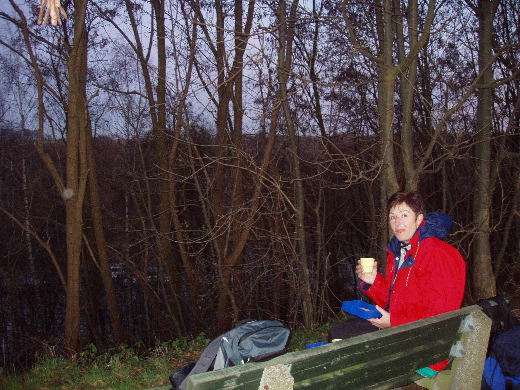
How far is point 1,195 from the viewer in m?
21.9

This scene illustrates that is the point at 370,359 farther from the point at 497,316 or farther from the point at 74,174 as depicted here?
the point at 74,174

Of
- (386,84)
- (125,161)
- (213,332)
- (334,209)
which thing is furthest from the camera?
(334,209)

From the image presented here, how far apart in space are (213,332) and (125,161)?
735 centimetres

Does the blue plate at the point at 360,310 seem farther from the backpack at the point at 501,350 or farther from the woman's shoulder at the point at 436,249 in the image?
the backpack at the point at 501,350

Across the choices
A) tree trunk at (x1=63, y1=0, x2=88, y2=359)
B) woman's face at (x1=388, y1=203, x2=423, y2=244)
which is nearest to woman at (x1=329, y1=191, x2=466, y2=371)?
woman's face at (x1=388, y1=203, x2=423, y2=244)

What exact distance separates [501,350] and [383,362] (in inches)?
35.8

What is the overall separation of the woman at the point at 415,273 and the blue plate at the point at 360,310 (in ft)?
0.16

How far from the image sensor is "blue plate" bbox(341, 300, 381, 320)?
2.85 meters

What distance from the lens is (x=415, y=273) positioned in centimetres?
277

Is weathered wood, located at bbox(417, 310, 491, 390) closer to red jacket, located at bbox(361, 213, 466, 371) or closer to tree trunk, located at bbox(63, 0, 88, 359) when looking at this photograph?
red jacket, located at bbox(361, 213, 466, 371)

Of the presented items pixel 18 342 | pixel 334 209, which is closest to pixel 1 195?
pixel 18 342

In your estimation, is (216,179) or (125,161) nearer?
(216,179)

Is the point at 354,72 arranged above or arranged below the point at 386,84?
above

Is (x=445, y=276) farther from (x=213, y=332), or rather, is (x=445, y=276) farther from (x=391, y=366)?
(x=213, y=332)
